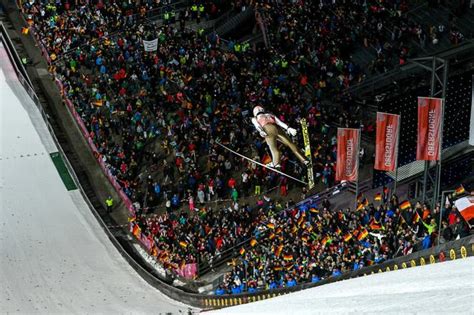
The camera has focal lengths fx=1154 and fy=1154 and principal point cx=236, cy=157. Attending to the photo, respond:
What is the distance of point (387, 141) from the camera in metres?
34.1

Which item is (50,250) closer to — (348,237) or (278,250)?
(278,250)

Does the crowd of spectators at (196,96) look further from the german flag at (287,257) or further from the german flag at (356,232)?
the german flag at (356,232)

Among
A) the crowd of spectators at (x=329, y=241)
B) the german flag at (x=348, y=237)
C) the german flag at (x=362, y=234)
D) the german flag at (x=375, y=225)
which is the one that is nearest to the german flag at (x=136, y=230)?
the crowd of spectators at (x=329, y=241)

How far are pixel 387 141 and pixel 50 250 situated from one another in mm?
12582

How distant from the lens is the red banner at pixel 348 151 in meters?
35.7

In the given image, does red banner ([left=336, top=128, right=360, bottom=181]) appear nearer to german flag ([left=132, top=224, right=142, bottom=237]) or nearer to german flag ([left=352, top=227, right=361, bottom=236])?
german flag ([left=352, top=227, right=361, bottom=236])

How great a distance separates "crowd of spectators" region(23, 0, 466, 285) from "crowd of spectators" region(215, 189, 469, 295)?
446 mm

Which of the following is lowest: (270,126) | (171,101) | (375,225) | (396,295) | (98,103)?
(375,225)

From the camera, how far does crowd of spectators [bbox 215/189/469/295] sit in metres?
30.8

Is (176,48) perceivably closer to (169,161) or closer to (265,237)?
(169,161)

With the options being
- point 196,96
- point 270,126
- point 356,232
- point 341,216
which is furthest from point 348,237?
point 196,96

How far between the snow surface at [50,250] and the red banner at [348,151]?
21.9ft

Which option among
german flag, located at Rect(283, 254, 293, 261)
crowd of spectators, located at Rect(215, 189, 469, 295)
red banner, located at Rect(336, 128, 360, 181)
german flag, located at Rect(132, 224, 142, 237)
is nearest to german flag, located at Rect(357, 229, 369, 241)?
crowd of spectators, located at Rect(215, 189, 469, 295)

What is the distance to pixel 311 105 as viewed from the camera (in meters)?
43.1
